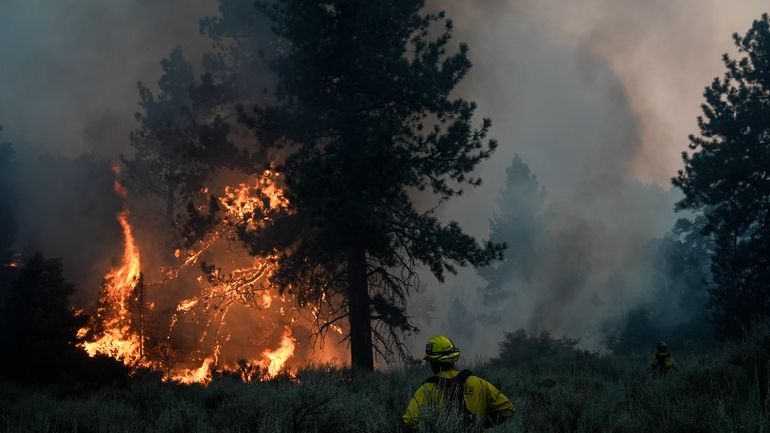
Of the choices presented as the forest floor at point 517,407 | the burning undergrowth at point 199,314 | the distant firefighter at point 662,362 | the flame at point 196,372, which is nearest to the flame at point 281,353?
the burning undergrowth at point 199,314

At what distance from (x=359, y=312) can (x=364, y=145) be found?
189 inches

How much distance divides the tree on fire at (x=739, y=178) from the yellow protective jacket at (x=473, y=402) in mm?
19600

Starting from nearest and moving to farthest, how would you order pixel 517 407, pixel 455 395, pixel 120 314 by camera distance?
pixel 455 395, pixel 517 407, pixel 120 314

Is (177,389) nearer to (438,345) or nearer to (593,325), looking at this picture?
(438,345)

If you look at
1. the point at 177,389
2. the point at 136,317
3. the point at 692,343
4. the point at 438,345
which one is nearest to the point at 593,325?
the point at 692,343

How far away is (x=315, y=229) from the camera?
16.8 metres

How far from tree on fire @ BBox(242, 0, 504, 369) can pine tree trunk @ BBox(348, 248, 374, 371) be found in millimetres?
29

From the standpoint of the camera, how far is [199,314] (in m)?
28.2

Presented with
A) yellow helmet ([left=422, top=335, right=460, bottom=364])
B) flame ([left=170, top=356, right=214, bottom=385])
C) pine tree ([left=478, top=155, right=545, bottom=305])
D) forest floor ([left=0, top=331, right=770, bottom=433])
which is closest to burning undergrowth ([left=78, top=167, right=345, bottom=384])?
flame ([left=170, top=356, right=214, bottom=385])

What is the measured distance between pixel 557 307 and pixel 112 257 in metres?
43.3

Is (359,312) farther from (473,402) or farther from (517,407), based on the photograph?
(473,402)

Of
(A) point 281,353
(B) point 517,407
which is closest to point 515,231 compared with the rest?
(A) point 281,353

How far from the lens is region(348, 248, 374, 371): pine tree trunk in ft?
51.9

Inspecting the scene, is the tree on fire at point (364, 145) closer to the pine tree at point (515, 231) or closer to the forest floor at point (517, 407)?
the forest floor at point (517, 407)
